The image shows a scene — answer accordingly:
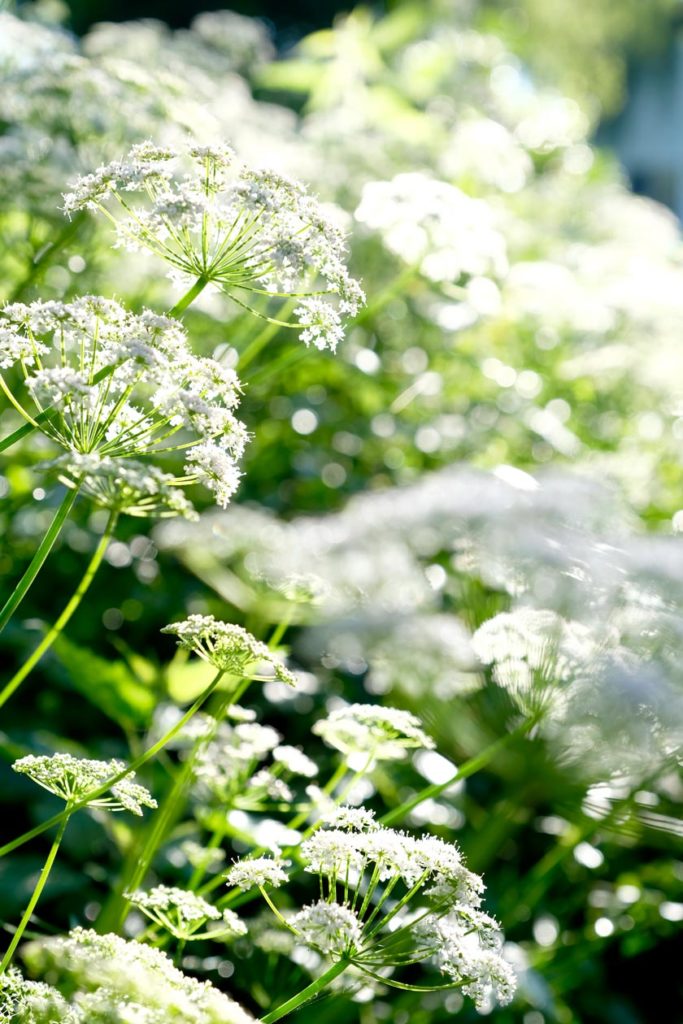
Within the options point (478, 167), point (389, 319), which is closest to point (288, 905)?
point (389, 319)

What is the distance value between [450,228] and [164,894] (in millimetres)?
1812

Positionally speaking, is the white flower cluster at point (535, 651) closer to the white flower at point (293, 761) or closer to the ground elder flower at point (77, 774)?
the white flower at point (293, 761)

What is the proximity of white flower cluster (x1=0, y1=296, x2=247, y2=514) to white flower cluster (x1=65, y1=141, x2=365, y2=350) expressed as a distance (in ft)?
0.43

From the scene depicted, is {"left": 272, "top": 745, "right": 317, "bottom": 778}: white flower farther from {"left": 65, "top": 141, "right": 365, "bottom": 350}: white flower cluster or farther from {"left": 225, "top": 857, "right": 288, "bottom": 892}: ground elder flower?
{"left": 65, "top": 141, "right": 365, "bottom": 350}: white flower cluster

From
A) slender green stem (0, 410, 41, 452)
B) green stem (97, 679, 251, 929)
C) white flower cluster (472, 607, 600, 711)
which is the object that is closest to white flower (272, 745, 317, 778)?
green stem (97, 679, 251, 929)

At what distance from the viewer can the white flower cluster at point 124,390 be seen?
3.64 feet

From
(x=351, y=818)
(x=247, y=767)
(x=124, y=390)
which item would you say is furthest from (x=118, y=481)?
(x=247, y=767)

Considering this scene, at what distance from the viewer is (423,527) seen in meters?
1.89

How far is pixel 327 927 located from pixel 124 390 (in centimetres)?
66

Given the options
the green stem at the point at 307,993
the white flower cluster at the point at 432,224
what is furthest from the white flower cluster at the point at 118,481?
the white flower cluster at the point at 432,224

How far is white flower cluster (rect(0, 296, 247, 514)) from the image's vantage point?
3.64 ft

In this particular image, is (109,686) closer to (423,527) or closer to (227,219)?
(423,527)

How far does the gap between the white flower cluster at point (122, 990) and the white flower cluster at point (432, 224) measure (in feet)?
5.95

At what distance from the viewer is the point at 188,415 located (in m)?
1.15
